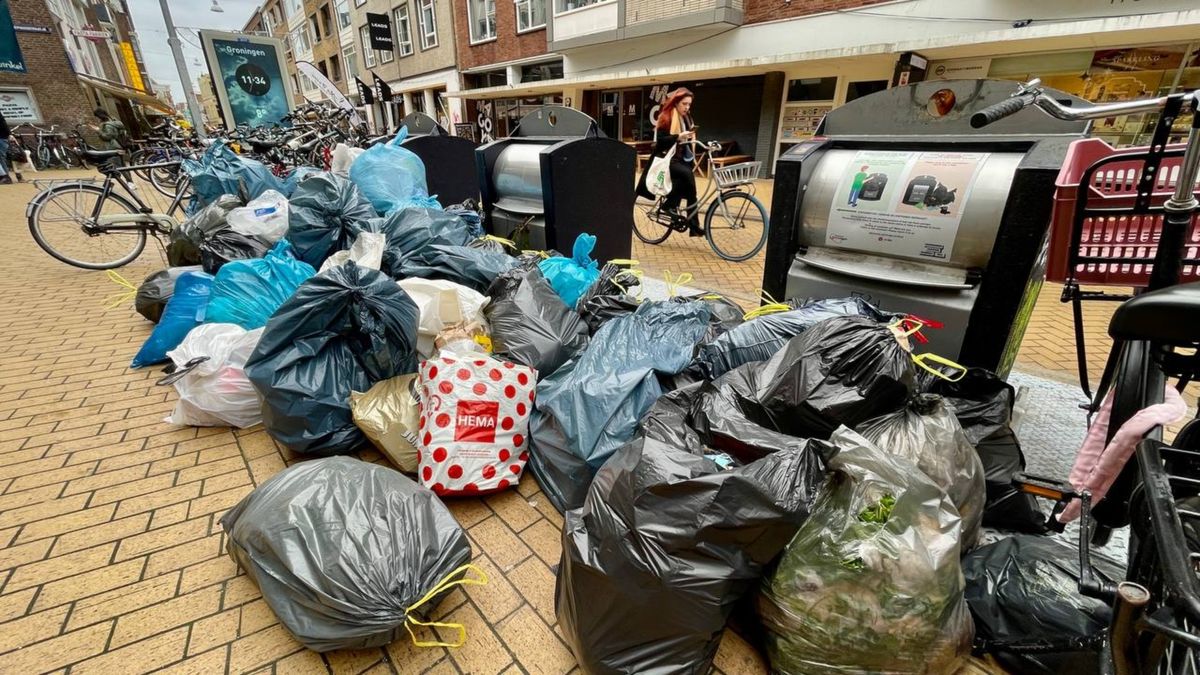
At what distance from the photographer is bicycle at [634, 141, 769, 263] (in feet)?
17.4

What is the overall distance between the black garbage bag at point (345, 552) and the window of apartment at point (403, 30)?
25.3 m

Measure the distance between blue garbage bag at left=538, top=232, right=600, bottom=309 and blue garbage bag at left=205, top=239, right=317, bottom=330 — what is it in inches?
57.1

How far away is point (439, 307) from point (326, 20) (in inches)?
1551

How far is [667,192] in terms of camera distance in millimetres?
5602

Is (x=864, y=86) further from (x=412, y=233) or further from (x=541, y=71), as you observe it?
(x=541, y=71)

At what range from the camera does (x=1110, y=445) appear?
1117 mm

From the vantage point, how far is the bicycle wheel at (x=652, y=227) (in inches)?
238

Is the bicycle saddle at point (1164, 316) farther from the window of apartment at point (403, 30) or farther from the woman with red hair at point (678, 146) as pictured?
the window of apartment at point (403, 30)

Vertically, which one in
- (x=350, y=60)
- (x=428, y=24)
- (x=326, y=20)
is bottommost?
Answer: (x=428, y=24)

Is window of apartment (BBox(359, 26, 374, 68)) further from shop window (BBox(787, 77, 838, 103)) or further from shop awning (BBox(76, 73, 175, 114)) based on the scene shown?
shop window (BBox(787, 77, 838, 103))

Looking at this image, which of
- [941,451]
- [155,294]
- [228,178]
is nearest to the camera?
[941,451]

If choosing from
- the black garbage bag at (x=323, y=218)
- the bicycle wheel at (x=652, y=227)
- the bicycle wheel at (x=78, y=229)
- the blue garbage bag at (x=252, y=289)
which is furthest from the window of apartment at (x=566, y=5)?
the blue garbage bag at (x=252, y=289)

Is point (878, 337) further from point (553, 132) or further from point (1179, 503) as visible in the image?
point (553, 132)

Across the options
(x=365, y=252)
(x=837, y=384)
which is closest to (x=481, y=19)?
(x=365, y=252)
